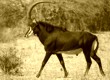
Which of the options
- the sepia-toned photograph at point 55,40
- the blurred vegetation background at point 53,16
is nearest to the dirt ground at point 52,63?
the sepia-toned photograph at point 55,40

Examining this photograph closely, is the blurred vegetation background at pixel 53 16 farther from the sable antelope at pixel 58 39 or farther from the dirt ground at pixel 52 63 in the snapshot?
the sable antelope at pixel 58 39

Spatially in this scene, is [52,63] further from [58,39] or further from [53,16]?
[58,39]

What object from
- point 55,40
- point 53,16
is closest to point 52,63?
point 53,16

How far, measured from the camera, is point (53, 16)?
15812 mm

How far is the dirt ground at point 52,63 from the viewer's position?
1052cm

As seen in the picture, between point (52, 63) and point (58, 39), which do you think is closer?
point (58, 39)

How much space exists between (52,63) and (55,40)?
10.3ft

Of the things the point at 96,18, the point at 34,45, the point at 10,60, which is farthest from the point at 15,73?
the point at 96,18

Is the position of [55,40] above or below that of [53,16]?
above

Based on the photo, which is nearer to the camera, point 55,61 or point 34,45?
point 55,61

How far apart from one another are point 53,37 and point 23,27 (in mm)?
5743

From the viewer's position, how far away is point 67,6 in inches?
635

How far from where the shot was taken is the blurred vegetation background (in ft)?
51.5

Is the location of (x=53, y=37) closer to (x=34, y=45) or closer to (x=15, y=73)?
(x=15, y=73)
